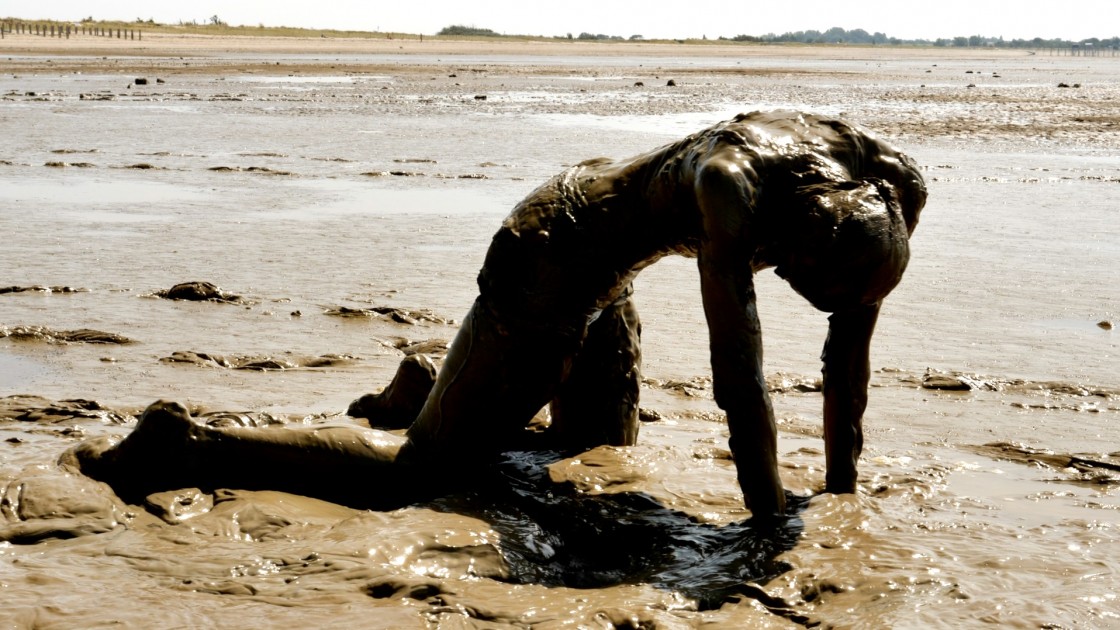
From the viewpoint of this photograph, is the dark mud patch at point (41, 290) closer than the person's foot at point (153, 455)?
No

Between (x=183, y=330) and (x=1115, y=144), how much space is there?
16.0 m

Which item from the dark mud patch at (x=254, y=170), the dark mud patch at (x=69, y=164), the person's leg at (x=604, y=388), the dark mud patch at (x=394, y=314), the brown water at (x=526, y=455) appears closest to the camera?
the brown water at (x=526, y=455)

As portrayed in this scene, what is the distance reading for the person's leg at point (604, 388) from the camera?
4.62 m

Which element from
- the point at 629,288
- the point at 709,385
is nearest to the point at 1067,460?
the point at 709,385

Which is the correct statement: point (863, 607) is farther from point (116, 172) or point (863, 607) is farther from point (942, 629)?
point (116, 172)

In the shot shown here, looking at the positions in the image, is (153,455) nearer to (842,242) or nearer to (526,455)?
(526,455)

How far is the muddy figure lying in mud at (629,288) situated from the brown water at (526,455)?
0.17m

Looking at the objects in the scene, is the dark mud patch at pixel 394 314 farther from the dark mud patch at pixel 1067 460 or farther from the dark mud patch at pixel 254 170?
the dark mud patch at pixel 254 170

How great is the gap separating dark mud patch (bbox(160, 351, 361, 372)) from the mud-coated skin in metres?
2.27

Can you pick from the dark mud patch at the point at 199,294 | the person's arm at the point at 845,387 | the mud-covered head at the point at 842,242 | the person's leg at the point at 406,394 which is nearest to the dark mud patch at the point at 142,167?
the dark mud patch at the point at 199,294

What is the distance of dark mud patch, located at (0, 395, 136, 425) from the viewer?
5336mm

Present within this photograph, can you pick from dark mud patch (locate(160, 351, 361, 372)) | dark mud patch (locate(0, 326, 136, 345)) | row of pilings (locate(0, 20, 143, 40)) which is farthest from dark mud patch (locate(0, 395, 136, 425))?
row of pilings (locate(0, 20, 143, 40))

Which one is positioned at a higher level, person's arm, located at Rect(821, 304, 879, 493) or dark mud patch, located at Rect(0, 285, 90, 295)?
person's arm, located at Rect(821, 304, 879, 493)

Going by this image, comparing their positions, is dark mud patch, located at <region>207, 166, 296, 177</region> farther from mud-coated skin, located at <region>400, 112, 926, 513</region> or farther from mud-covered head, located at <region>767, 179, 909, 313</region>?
mud-covered head, located at <region>767, 179, 909, 313</region>
